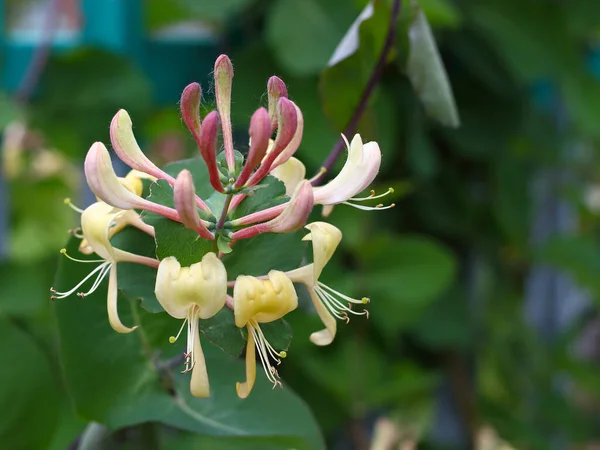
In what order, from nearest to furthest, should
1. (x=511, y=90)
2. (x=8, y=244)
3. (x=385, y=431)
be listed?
(x=385, y=431)
(x=511, y=90)
(x=8, y=244)

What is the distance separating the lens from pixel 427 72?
0.49 m

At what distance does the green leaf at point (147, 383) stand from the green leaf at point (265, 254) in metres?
0.08

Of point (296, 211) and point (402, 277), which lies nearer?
point (296, 211)

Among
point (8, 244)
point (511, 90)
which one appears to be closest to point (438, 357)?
point (511, 90)

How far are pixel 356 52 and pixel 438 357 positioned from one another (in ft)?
2.69

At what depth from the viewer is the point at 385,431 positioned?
0.75m

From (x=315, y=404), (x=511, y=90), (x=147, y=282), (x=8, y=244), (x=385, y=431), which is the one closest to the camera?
(x=147, y=282)

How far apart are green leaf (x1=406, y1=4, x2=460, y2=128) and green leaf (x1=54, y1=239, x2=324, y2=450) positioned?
0.23m

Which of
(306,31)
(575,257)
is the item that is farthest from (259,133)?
(575,257)

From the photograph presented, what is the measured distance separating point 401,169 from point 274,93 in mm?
717

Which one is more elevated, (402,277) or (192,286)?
(192,286)

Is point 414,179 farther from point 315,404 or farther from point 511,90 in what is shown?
point 315,404

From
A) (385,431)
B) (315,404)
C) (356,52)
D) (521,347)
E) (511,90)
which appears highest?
(356,52)

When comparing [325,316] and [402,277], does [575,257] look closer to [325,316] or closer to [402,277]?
[402,277]
